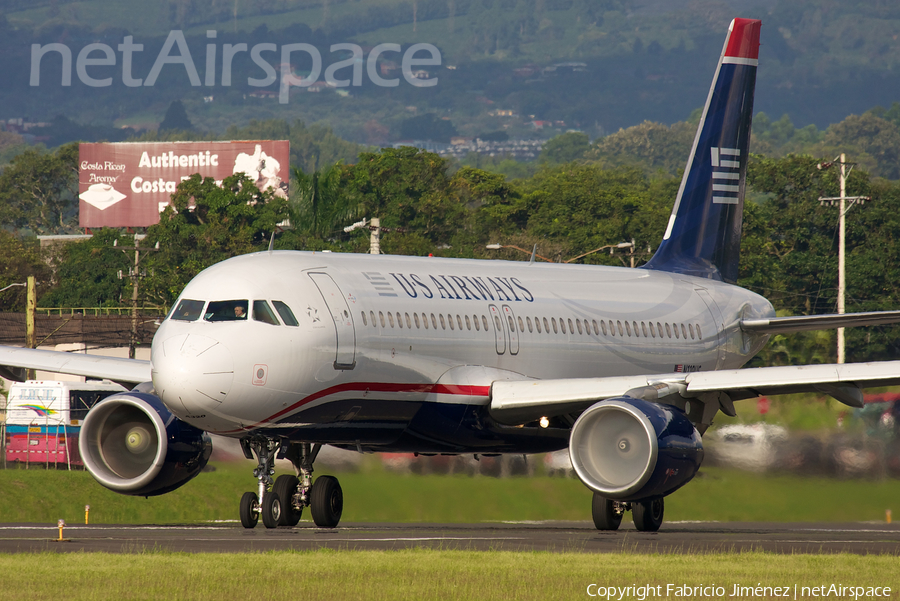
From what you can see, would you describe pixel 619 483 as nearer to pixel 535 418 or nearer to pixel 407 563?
pixel 535 418

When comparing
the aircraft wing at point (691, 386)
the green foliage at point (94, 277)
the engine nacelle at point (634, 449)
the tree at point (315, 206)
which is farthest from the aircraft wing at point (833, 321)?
the green foliage at point (94, 277)

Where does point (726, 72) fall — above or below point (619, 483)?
above

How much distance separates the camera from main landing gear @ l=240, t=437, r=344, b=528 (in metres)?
22.9

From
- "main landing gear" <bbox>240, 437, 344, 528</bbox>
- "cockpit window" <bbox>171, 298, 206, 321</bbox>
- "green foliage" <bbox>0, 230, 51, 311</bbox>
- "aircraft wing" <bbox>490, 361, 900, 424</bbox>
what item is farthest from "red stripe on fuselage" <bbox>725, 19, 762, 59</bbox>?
"green foliage" <bbox>0, 230, 51, 311</bbox>

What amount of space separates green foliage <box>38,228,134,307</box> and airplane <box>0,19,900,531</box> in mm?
75935

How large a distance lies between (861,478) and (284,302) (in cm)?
1404

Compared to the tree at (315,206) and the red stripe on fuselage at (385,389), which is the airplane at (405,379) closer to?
the red stripe on fuselage at (385,389)

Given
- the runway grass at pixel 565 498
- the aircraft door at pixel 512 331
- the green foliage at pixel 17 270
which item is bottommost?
the runway grass at pixel 565 498

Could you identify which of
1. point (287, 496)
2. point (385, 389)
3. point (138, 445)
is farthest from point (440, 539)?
point (138, 445)

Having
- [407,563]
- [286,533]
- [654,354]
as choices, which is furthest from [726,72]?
[407,563]

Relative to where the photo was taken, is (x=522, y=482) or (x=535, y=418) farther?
(x=522, y=482)

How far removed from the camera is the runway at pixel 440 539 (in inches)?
789

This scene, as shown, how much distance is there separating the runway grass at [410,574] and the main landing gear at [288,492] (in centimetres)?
475

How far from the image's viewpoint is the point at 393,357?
2314cm
